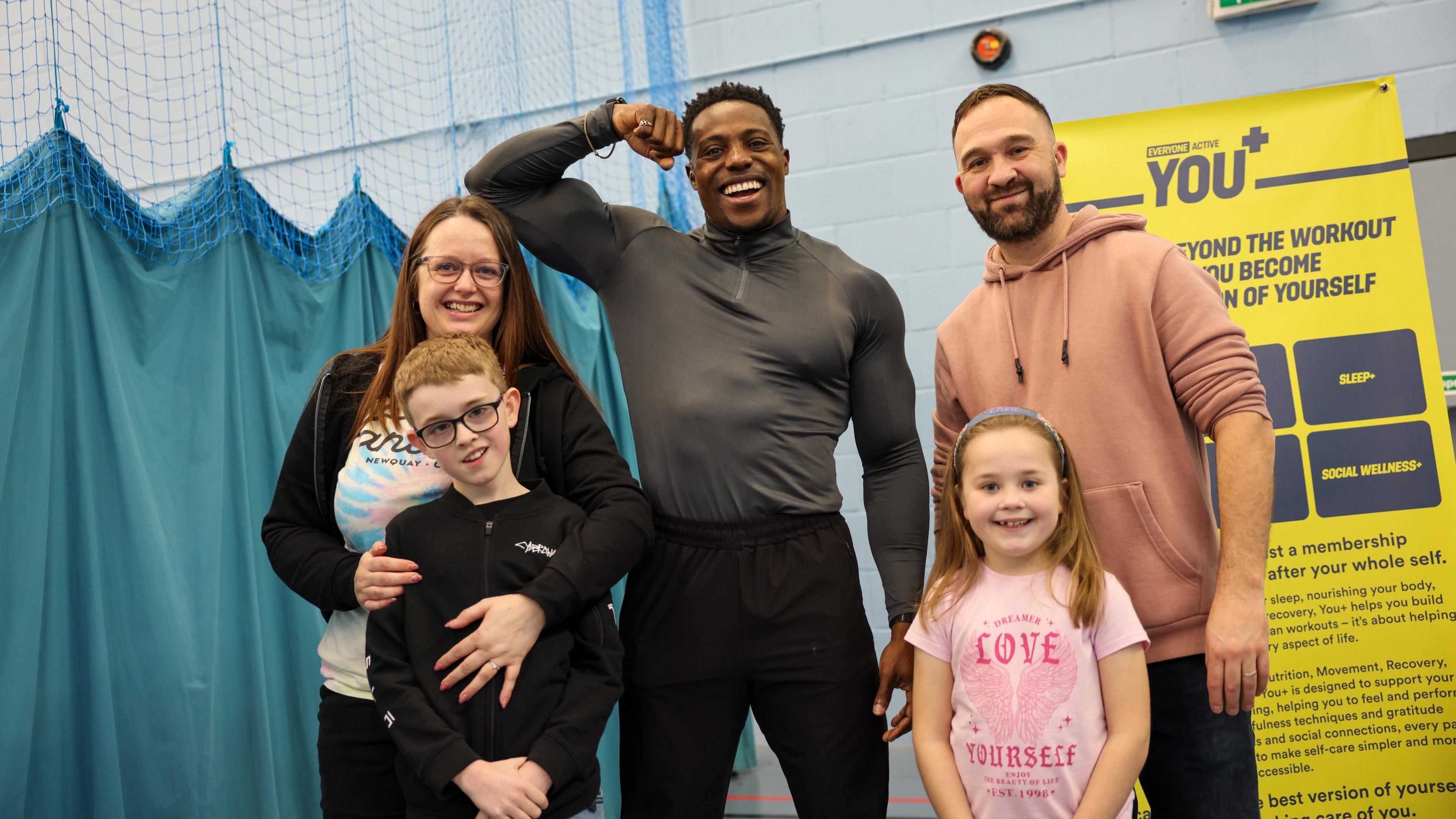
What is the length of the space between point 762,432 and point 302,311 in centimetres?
142

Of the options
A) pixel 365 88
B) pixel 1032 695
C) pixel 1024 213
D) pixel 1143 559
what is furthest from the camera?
pixel 365 88

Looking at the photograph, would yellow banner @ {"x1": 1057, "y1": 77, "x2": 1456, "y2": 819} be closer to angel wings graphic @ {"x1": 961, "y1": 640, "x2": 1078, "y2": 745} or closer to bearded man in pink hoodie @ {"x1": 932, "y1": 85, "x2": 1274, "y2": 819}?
bearded man in pink hoodie @ {"x1": 932, "y1": 85, "x2": 1274, "y2": 819}

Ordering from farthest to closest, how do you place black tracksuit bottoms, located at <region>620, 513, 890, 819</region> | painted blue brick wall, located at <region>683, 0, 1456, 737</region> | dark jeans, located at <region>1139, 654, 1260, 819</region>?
1. painted blue brick wall, located at <region>683, 0, 1456, 737</region>
2. black tracksuit bottoms, located at <region>620, 513, 890, 819</region>
3. dark jeans, located at <region>1139, 654, 1260, 819</region>

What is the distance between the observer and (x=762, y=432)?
5.34ft

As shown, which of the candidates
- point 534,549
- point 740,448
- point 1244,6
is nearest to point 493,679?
point 534,549

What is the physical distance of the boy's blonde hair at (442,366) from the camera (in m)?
1.34

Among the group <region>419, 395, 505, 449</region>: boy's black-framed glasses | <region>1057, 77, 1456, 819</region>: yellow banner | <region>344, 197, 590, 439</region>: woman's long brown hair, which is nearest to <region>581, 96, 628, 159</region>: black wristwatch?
<region>344, 197, 590, 439</region>: woman's long brown hair

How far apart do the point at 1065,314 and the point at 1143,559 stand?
1.33ft

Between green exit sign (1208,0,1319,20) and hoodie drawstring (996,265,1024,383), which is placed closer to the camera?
hoodie drawstring (996,265,1024,383)

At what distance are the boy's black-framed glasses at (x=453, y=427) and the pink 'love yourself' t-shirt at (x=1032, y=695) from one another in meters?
0.76

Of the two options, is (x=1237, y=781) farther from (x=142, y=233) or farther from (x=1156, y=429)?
(x=142, y=233)

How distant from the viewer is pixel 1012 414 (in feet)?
4.87

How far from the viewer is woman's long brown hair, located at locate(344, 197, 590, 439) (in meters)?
1.53

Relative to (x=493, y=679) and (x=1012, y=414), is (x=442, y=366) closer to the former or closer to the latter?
(x=493, y=679)
